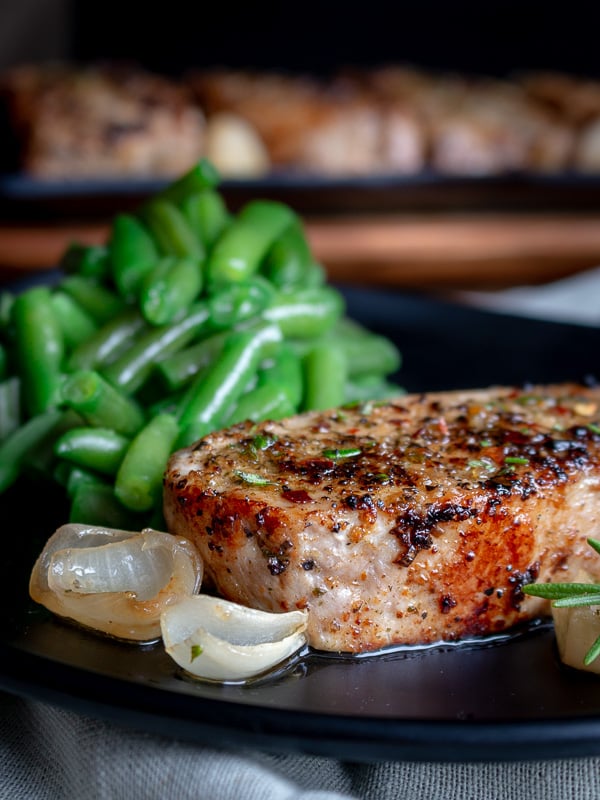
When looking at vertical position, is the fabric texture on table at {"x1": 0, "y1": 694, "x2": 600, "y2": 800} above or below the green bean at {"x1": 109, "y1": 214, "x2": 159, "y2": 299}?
below

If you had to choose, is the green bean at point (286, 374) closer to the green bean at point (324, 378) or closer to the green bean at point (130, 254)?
the green bean at point (324, 378)

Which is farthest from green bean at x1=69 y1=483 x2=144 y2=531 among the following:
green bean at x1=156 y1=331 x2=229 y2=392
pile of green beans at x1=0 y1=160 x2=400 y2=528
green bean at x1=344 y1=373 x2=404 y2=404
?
green bean at x1=344 y1=373 x2=404 y2=404

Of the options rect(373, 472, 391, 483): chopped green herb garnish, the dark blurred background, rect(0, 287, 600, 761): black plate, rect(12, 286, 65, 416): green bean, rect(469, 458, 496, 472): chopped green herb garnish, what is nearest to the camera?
rect(0, 287, 600, 761): black plate

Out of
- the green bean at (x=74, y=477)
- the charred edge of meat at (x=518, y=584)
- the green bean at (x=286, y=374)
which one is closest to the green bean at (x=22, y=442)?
the green bean at (x=74, y=477)

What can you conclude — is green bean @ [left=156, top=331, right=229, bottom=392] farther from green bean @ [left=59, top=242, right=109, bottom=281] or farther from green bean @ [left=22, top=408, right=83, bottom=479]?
green bean @ [left=59, top=242, right=109, bottom=281]

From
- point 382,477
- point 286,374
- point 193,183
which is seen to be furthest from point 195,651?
point 193,183

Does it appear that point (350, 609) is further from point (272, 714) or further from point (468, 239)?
point (468, 239)

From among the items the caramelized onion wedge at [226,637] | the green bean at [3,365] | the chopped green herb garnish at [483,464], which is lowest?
the green bean at [3,365]
